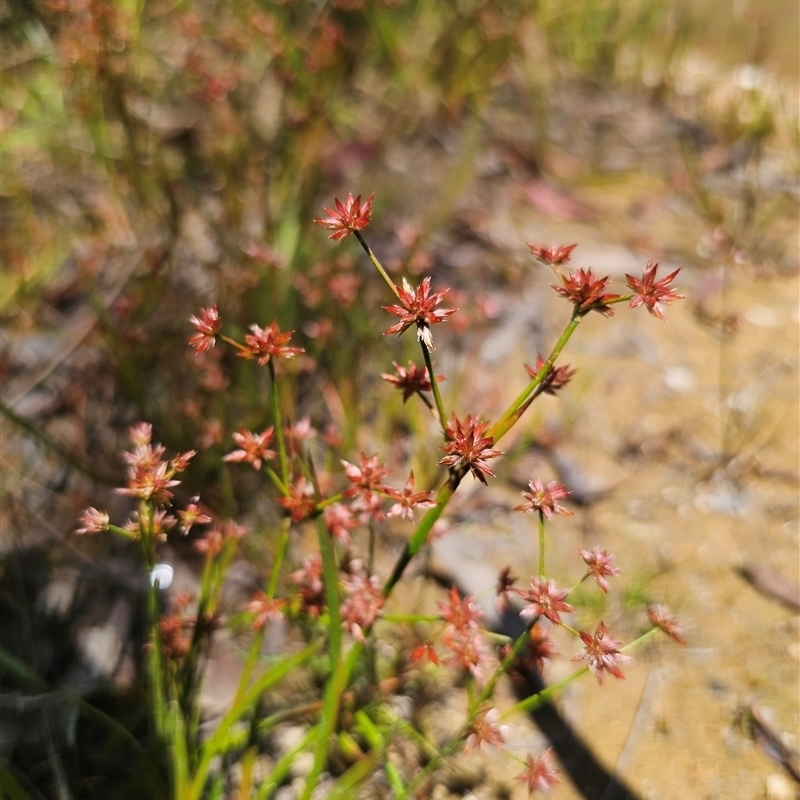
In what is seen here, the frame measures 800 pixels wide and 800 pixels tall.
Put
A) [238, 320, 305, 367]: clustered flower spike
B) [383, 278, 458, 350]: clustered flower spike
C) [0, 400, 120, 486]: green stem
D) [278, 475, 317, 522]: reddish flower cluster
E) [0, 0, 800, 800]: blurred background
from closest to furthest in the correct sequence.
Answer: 1. [383, 278, 458, 350]: clustered flower spike
2. [238, 320, 305, 367]: clustered flower spike
3. [278, 475, 317, 522]: reddish flower cluster
4. [0, 400, 120, 486]: green stem
5. [0, 0, 800, 800]: blurred background

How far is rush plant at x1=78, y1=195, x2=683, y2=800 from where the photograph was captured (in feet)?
3.11

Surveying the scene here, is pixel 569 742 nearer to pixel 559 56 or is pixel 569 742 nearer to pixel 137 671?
pixel 137 671

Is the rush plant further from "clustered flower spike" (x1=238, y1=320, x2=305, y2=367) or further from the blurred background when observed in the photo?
the blurred background

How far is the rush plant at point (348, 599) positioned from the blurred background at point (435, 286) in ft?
0.68

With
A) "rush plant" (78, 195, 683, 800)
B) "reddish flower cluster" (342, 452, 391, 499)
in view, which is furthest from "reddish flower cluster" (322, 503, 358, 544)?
A: "reddish flower cluster" (342, 452, 391, 499)

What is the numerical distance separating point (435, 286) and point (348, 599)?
4.60ft

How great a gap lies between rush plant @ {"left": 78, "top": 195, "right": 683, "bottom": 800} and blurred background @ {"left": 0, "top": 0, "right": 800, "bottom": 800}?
0.21 m

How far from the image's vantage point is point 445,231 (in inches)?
105

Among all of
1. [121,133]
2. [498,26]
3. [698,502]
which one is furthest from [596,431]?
[121,133]

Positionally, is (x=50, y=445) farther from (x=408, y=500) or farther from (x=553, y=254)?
(x=553, y=254)

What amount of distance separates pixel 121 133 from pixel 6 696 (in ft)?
7.80

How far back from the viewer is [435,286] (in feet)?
7.97

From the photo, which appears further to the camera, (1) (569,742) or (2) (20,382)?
(2) (20,382)

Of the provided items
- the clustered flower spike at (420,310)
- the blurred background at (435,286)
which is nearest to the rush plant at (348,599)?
the clustered flower spike at (420,310)
